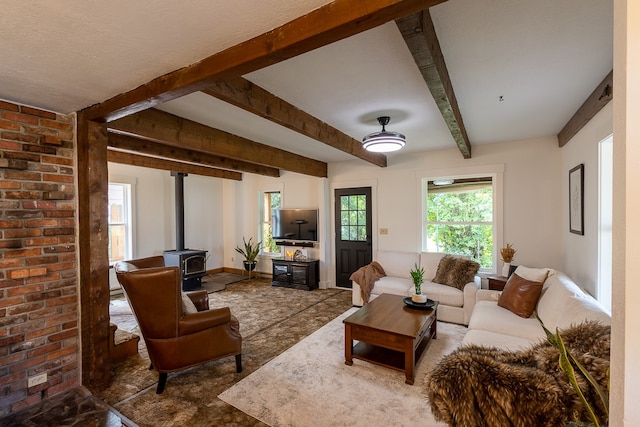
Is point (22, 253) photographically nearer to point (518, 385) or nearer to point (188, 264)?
point (518, 385)

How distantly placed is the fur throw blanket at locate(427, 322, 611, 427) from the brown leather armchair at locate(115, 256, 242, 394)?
1.85 m

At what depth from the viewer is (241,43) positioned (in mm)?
1413

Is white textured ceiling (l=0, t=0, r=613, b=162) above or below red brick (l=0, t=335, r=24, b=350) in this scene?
above

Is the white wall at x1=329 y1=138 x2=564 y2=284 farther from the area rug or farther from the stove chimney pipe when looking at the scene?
the stove chimney pipe

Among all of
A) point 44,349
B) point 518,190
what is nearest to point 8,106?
point 44,349

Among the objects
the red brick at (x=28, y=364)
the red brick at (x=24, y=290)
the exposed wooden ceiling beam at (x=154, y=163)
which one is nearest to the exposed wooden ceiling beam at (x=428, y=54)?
the red brick at (x=24, y=290)

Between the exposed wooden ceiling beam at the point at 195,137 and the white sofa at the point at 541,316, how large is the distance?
3234mm

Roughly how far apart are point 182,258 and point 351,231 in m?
3.29

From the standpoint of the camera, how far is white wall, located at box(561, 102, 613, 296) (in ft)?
8.25

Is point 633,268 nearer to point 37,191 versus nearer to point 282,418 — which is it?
point 282,418

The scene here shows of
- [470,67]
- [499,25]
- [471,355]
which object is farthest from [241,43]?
[471,355]

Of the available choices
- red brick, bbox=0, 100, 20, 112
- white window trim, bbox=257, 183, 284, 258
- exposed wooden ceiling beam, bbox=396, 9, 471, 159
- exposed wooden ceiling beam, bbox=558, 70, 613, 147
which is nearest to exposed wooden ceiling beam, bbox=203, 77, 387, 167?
exposed wooden ceiling beam, bbox=396, 9, 471, 159

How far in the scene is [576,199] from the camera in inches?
127

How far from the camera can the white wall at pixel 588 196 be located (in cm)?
251
